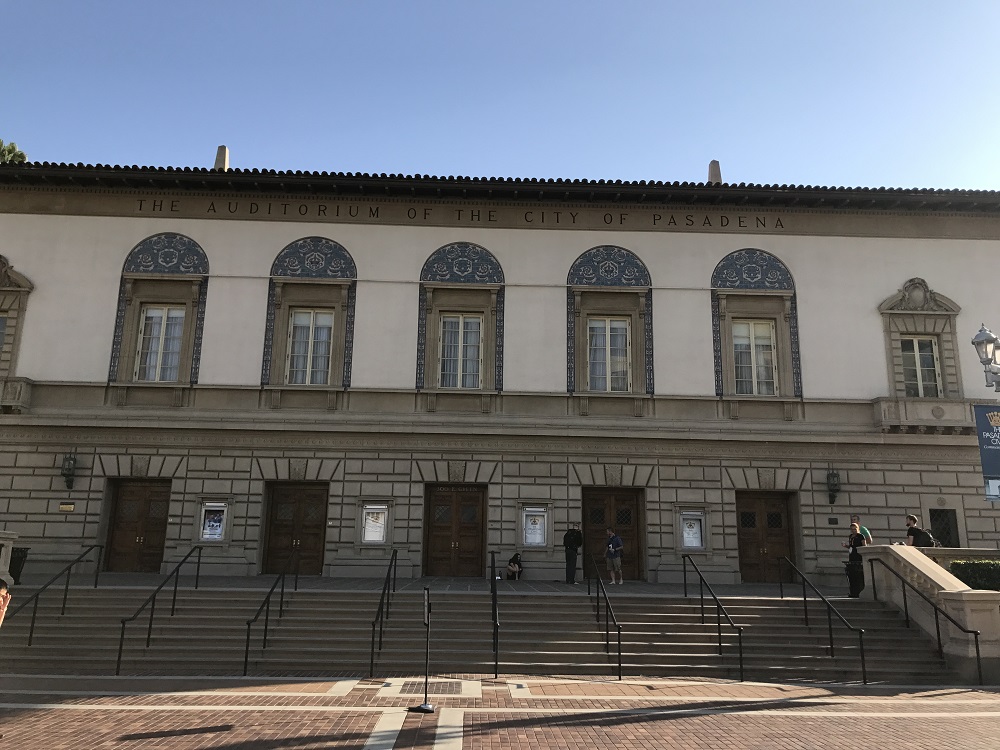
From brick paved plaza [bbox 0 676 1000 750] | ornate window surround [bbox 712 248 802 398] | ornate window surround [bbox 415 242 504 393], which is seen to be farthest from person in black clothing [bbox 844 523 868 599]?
ornate window surround [bbox 415 242 504 393]

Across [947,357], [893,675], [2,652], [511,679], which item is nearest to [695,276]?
[947,357]

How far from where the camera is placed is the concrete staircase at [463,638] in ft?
39.4

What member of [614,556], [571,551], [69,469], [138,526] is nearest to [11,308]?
[69,469]

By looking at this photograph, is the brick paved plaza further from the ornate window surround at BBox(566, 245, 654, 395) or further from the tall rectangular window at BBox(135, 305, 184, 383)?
the tall rectangular window at BBox(135, 305, 184, 383)

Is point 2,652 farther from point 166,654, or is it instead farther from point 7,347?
point 7,347

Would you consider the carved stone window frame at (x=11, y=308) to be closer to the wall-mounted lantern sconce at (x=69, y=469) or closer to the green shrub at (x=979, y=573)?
the wall-mounted lantern sconce at (x=69, y=469)

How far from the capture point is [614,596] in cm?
1473

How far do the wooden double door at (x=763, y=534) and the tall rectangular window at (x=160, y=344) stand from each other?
49.6 feet

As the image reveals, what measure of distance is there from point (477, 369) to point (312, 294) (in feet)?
15.8

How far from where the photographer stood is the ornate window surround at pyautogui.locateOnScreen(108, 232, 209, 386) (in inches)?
760

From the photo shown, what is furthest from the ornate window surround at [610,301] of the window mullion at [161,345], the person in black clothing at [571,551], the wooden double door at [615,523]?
the window mullion at [161,345]

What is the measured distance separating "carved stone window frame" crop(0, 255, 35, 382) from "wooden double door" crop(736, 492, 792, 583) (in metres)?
19.1

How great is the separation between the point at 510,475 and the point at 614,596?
4969 mm

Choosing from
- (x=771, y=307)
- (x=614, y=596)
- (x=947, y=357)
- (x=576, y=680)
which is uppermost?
(x=771, y=307)
